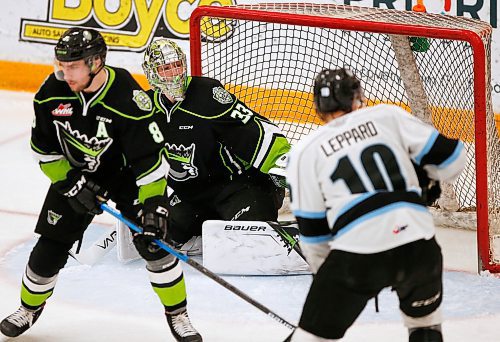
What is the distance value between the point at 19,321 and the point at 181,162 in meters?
0.95

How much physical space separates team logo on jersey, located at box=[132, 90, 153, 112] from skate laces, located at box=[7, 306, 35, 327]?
82 cm

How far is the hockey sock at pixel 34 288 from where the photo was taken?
3.51 m

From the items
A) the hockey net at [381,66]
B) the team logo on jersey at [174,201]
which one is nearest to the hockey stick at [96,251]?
the team logo on jersey at [174,201]

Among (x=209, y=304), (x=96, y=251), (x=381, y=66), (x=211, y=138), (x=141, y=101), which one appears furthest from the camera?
(x=381, y=66)

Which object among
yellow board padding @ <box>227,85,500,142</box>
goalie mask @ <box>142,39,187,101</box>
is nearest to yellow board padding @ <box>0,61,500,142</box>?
yellow board padding @ <box>227,85,500,142</box>

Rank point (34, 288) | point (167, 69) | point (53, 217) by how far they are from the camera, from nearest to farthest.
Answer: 1. point (53, 217)
2. point (34, 288)
3. point (167, 69)

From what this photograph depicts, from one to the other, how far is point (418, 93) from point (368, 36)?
0.50m

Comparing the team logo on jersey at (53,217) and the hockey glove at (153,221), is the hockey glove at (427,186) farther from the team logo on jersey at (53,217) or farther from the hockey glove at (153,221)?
the team logo on jersey at (53,217)

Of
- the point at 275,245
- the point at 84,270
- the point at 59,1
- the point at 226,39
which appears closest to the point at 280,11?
the point at 226,39

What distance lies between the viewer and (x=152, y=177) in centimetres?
328

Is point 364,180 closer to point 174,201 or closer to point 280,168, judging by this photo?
point 280,168

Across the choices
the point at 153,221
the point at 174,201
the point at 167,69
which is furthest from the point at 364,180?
the point at 174,201

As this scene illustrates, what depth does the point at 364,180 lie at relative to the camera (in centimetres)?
262

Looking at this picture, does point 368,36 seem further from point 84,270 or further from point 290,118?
point 84,270
